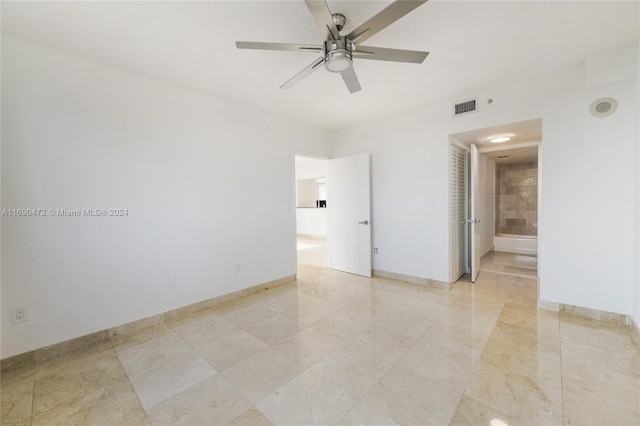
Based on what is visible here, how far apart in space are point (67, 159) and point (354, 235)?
139 inches

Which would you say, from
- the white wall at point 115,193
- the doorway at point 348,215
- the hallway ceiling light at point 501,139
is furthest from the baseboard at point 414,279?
the hallway ceiling light at point 501,139

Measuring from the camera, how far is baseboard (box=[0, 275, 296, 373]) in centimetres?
197

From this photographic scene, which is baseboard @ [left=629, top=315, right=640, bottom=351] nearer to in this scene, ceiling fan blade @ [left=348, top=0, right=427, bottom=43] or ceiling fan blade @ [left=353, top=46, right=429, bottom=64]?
ceiling fan blade @ [left=353, top=46, right=429, bottom=64]

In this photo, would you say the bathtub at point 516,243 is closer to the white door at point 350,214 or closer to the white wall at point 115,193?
the white door at point 350,214

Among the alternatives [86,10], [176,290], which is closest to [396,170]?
[176,290]

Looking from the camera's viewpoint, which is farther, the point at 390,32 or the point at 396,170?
the point at 396,170

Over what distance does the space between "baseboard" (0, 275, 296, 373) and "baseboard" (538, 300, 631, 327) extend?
11.3 ft

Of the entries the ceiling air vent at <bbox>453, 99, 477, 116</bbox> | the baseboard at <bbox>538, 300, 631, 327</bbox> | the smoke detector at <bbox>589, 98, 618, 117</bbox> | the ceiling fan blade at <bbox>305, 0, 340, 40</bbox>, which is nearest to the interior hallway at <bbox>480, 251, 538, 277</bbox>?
the baseboard at <bbox>538, 300, 631, 327</bbox>

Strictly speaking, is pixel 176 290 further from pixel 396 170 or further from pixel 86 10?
pixel 396 170

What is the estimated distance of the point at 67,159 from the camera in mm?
2154

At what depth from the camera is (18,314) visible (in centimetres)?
197

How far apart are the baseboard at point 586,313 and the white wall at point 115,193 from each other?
3421mm

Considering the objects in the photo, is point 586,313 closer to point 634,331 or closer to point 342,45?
point 634,331

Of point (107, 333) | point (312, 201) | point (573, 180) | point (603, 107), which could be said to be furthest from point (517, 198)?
point (107, 333)
